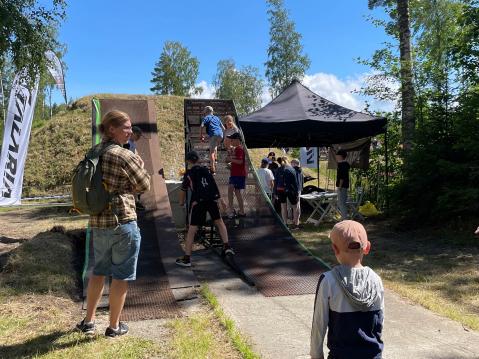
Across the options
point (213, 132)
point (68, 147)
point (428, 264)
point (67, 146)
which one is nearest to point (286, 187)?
point (213, 132)

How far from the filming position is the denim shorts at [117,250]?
401 cm

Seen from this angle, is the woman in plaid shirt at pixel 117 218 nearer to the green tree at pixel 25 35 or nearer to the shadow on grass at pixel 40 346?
the shadow on grass at pixel 40 346

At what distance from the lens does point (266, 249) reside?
7.77 metres

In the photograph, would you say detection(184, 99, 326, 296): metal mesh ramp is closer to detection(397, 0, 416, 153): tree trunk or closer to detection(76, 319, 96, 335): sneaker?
detection(76, 319, 96, 335): sneaker

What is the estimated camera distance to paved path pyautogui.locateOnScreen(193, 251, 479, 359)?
155 inches

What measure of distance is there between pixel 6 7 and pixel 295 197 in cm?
711

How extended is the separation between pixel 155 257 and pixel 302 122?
20.3 ft

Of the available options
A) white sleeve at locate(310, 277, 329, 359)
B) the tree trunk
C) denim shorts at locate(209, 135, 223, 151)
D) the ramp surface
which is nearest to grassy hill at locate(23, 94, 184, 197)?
the ramp surface

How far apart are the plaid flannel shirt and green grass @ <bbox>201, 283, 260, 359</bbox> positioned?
1.42 meters

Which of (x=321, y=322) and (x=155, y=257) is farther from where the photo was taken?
(x=155, y=257)

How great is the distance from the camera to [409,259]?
8055mm

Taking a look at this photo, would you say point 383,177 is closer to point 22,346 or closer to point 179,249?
point 179,249

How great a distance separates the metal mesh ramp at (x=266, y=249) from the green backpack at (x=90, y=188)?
268cm

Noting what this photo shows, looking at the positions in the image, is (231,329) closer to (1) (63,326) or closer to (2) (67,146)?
(1) (63,326)
